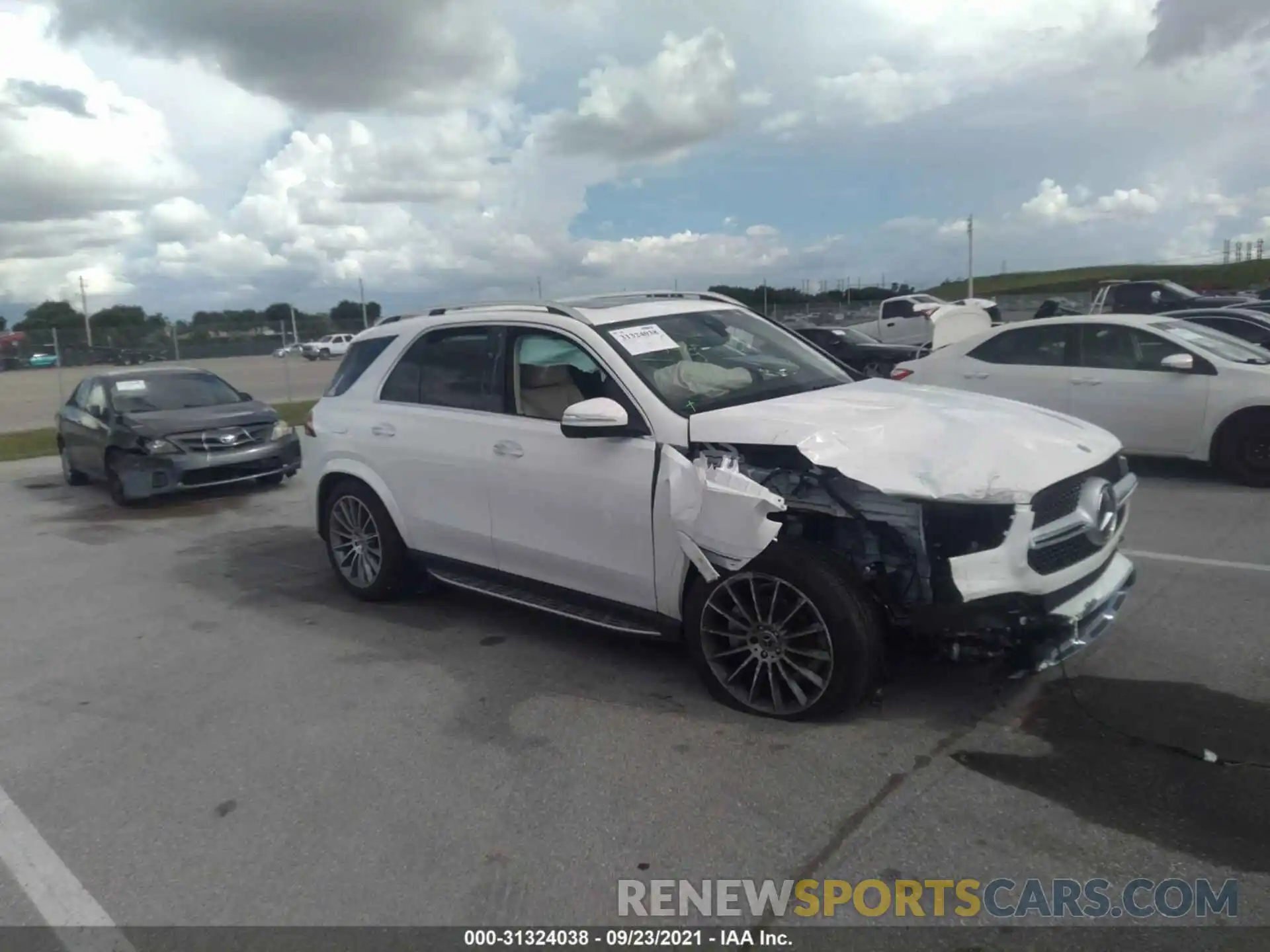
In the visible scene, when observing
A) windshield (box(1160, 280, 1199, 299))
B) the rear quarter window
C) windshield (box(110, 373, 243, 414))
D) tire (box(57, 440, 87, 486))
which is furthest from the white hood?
windshield (box(1160, 280, 1199, 299))

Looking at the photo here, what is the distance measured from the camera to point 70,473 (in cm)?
1276

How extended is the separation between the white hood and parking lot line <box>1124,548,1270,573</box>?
2.23 m

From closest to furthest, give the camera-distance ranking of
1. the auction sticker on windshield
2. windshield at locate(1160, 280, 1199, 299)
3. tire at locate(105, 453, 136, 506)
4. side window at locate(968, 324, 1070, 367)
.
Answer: the auction sticker on windshield < side window at locate(968, 324, 1070, 367) < tire at locate(105, 453, 136, 506) < windshield at locate(1160, 280, 1199, 299)

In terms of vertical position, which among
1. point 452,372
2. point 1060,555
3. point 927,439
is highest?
point 452,372

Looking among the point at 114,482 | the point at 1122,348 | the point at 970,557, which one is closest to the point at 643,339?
the point at 970,557

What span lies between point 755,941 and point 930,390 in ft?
10.2

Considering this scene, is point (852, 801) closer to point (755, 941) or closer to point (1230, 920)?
point (755, 941)

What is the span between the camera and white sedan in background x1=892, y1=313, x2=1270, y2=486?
29.1 feet

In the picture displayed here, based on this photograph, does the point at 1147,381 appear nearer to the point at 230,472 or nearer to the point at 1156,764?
the point at 1156,764

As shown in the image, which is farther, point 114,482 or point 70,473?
point 70,473

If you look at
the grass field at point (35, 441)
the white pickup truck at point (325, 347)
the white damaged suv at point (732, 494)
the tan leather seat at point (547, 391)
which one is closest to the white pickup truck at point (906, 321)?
the grass field at point (35, 441)

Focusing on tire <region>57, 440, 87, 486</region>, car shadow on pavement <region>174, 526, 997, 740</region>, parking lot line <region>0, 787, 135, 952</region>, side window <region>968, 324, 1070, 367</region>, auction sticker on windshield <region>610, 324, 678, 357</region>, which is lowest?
parking lot line <region>0, 787, 135, 952</region>

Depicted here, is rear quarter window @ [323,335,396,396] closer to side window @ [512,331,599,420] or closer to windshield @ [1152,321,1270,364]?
side window @ [512,331,599,420]

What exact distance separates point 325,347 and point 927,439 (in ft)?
161
